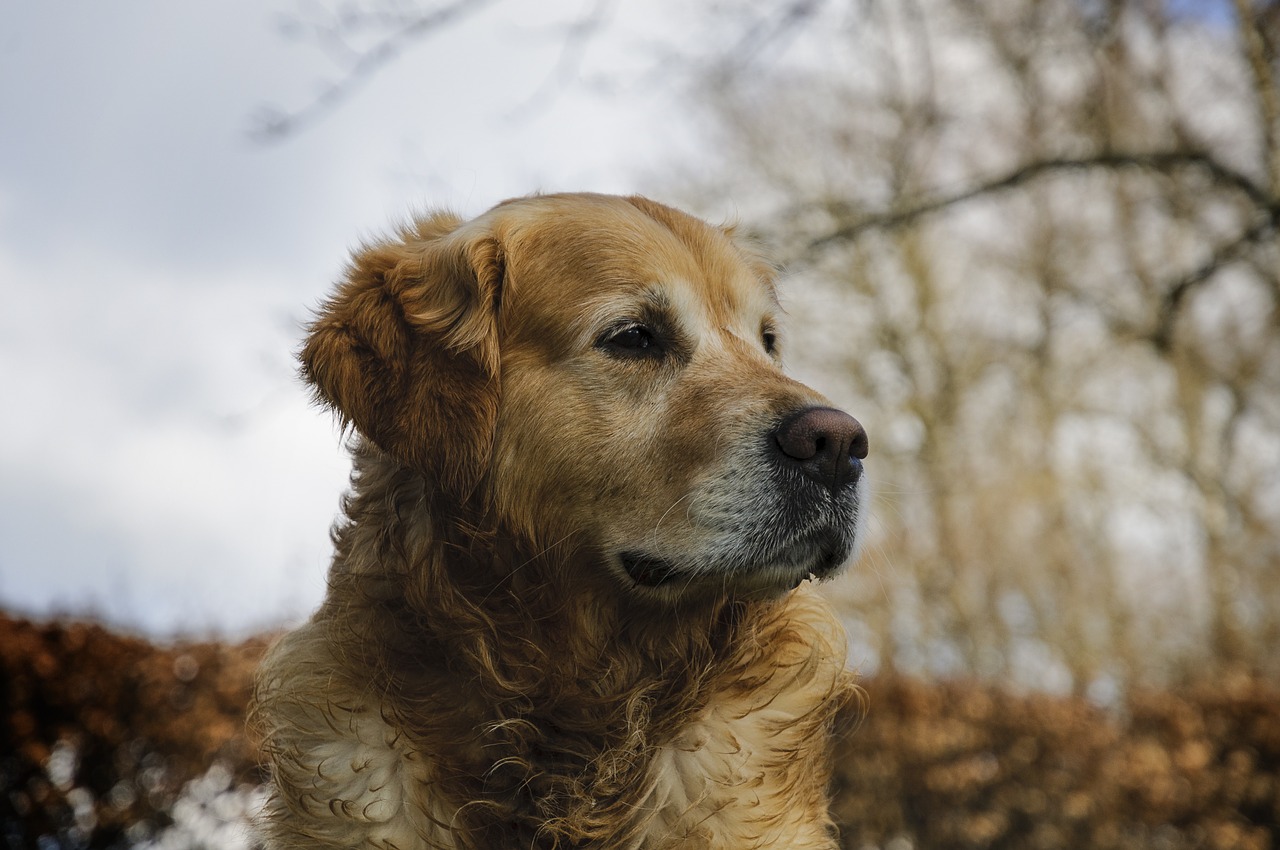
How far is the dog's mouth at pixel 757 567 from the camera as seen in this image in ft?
9.27

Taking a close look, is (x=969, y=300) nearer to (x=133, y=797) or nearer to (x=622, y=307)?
(x=133, y=797)

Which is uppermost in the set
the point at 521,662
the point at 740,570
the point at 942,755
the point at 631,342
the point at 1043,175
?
the point at 1043,175

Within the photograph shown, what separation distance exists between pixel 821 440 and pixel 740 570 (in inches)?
14.8

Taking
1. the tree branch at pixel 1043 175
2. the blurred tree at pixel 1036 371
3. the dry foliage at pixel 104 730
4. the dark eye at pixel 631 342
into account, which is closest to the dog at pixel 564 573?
the dark eye at pixel 631 342

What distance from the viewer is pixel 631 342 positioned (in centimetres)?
307

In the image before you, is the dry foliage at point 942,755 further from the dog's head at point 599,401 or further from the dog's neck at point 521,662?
the dog's head at point 599,401

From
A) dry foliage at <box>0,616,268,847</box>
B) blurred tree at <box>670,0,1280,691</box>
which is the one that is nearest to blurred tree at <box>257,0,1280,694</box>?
blurred tree at <box>670,0,1280,691</box>

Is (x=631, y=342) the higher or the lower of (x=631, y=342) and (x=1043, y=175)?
the lower

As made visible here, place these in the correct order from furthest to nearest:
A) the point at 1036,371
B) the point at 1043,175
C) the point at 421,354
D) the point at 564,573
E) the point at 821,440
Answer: the point at 1036,371, the point at 1043,175, the point at 421,354, the point at 564,573, the point at 821,440

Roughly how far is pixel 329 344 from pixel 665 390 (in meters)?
0.88

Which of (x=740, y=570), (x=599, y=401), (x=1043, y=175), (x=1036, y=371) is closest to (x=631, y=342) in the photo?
(x=599, y=401)

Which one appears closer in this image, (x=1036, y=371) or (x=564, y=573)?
(x=564, y=573)

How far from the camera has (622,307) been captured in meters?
3.07

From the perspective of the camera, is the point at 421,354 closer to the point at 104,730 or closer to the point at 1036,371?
the point at 104,730
